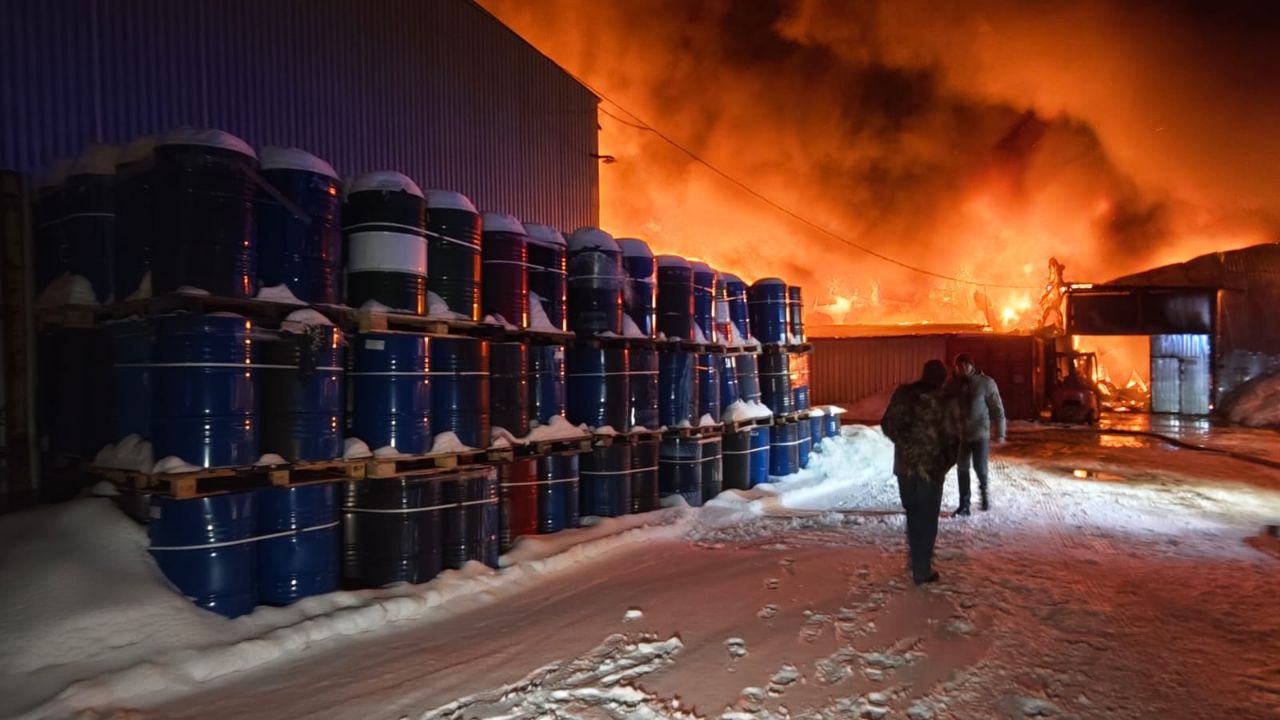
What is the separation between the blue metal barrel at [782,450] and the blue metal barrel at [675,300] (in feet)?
8.77

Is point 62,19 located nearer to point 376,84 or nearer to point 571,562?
point 376,84

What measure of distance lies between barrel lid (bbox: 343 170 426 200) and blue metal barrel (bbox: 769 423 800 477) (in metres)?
7.13

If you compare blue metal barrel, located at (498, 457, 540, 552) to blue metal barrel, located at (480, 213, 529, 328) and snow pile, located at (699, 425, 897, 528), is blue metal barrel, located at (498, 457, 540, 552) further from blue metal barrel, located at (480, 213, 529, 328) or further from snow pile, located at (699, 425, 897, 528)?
snow pile, located at (699, 425, 897, 528)

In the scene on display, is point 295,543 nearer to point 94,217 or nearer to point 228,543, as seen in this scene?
point 228,543

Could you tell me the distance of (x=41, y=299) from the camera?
6117 mm

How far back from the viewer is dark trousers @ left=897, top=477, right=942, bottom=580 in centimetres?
601

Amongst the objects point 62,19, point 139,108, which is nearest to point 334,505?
point 139,108

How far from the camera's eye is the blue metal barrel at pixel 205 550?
4.86 m

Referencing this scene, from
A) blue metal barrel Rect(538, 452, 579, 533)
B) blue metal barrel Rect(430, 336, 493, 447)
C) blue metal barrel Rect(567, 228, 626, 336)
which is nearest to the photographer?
blue metal barrel Rect(430, 336, 493, 447)

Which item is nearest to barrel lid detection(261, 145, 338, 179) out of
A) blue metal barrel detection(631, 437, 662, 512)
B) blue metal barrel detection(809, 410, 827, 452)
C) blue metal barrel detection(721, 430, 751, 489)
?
blue metal barrel detection(631, 437, 662, 512)

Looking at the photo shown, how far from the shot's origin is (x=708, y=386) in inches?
393

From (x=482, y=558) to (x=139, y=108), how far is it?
6588mm

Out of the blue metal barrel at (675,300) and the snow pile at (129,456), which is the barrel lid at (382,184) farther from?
the blue metal barrel at (675,300)

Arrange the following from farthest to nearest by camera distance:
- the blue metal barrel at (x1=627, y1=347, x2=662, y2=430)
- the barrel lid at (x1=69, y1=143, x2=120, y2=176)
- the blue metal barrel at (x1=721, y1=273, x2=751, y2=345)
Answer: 1. the blue metal barrel at (x1=721, y1=273, x2=751, y2=345)
2. the blue metal barrel at (x1=627, y1=347, x2=662, y2=430)
3. the barrel lid at (x1=69, y1=143, x2=120, y2=176)
